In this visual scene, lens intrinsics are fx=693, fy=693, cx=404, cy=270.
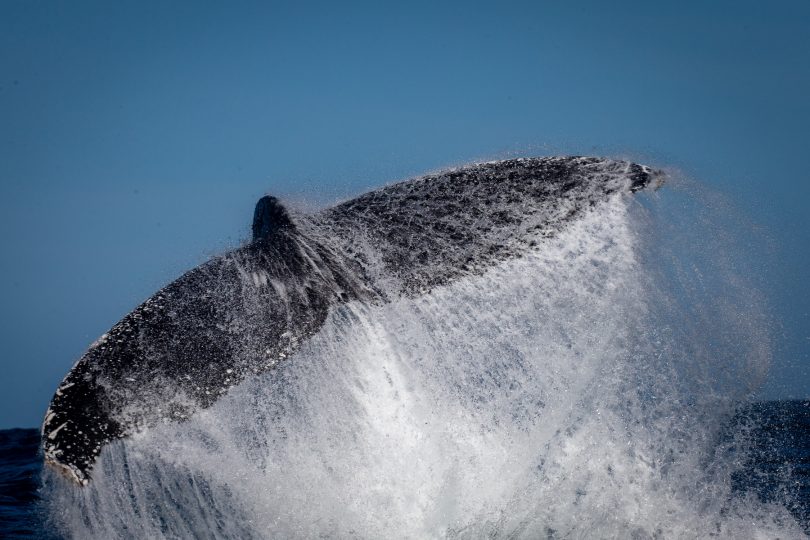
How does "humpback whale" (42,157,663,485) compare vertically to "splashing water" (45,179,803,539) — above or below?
above

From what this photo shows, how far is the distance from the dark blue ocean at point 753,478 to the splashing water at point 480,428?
6.21ft

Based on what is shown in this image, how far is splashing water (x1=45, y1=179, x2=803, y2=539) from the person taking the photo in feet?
19.1

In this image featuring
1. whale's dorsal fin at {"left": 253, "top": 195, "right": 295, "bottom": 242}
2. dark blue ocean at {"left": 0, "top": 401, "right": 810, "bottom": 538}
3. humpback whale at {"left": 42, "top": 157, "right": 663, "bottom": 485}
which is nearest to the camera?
humpback whale at {"left": 42, "top": 157, "right": 663, "bottom": 485}

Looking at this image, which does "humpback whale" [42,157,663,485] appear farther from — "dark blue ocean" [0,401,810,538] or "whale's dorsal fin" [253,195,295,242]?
"dark blue ocean" [0,401,810,538]

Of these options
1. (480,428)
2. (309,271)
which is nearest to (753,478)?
(480,428)

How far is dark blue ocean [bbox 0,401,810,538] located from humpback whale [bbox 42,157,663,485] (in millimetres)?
4518

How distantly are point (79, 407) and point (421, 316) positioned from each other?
2.80m

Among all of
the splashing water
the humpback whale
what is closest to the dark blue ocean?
the splashing water

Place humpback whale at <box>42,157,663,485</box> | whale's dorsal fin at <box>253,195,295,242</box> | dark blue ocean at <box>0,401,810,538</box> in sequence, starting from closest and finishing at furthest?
humpback whale at <box>42,157,663,485</box> < whale's dorsal fin at <box>253,195,295,242</box> < dark blue ocean at <box>0,401,810,538</box>

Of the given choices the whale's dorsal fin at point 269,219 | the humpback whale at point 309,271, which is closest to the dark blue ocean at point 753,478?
the humpback whale at point 309,271

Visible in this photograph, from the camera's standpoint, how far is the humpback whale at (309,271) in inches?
191

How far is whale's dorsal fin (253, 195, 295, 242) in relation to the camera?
6.16 meters

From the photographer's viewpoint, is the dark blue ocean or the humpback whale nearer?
the humpback whale

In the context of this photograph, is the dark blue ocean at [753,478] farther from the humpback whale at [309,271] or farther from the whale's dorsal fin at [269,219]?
the whale's dorsal fin at [269,219]
